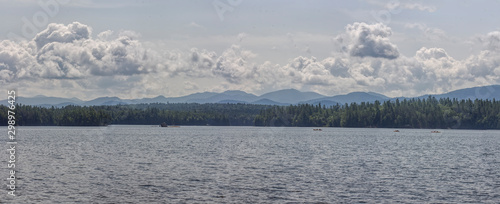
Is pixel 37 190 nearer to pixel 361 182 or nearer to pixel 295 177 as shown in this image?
pixel 295 177

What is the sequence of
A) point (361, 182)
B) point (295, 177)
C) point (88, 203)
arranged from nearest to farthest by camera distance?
point (88, 203) → point (361, 182) → point (295, 177)

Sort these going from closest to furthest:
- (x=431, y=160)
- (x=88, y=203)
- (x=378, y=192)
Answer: (x=88, y=203), (x=378, y=192), (x=431, y=160)

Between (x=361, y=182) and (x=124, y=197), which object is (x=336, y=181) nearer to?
(x=361, y=182)

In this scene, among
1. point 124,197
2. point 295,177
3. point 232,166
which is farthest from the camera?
point 232,166

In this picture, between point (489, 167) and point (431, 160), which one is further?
point (431, 160)

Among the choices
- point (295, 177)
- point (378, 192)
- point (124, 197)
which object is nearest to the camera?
point (124, 197)

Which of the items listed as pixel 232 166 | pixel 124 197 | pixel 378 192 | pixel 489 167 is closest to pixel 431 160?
pixel 489 167

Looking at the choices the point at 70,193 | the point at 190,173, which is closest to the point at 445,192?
the point at 190,173

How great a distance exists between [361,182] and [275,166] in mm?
20994

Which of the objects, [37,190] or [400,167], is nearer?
[37,190]

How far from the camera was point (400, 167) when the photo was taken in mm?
83875

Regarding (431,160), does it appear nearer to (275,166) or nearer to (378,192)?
(275,166)

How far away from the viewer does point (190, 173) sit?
72.9m

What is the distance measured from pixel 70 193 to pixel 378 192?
31.9 m
